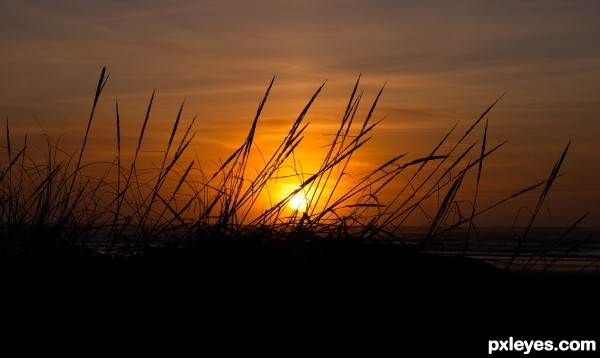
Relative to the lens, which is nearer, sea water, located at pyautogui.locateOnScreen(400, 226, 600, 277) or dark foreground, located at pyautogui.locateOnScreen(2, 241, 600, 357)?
dark foreground, located at pyautogui.locateOnScreen(2, 241, 600, 357)

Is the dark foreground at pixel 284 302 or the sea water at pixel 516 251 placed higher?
the sea water at pixel 516 251

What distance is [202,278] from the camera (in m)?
2.65

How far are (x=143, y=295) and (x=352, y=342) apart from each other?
2.56 feet

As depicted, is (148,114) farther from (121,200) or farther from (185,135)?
(121,200)

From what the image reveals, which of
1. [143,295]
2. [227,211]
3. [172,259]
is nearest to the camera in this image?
[143,295]

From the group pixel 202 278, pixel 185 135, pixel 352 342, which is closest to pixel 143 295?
pixel 202 278

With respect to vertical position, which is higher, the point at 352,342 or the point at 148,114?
the point at 148,114

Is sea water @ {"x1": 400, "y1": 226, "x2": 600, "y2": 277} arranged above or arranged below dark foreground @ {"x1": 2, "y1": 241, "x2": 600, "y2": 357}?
above

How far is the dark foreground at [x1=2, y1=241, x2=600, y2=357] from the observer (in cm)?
243

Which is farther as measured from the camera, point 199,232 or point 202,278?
point 199,232

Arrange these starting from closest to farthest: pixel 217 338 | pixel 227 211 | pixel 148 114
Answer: pixel 217 338 < pixel 227 211 < pixel 148 114

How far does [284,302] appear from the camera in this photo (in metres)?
2.54

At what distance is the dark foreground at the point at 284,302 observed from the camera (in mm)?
2430

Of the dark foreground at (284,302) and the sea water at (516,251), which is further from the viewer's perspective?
the sea water at (516,251)
